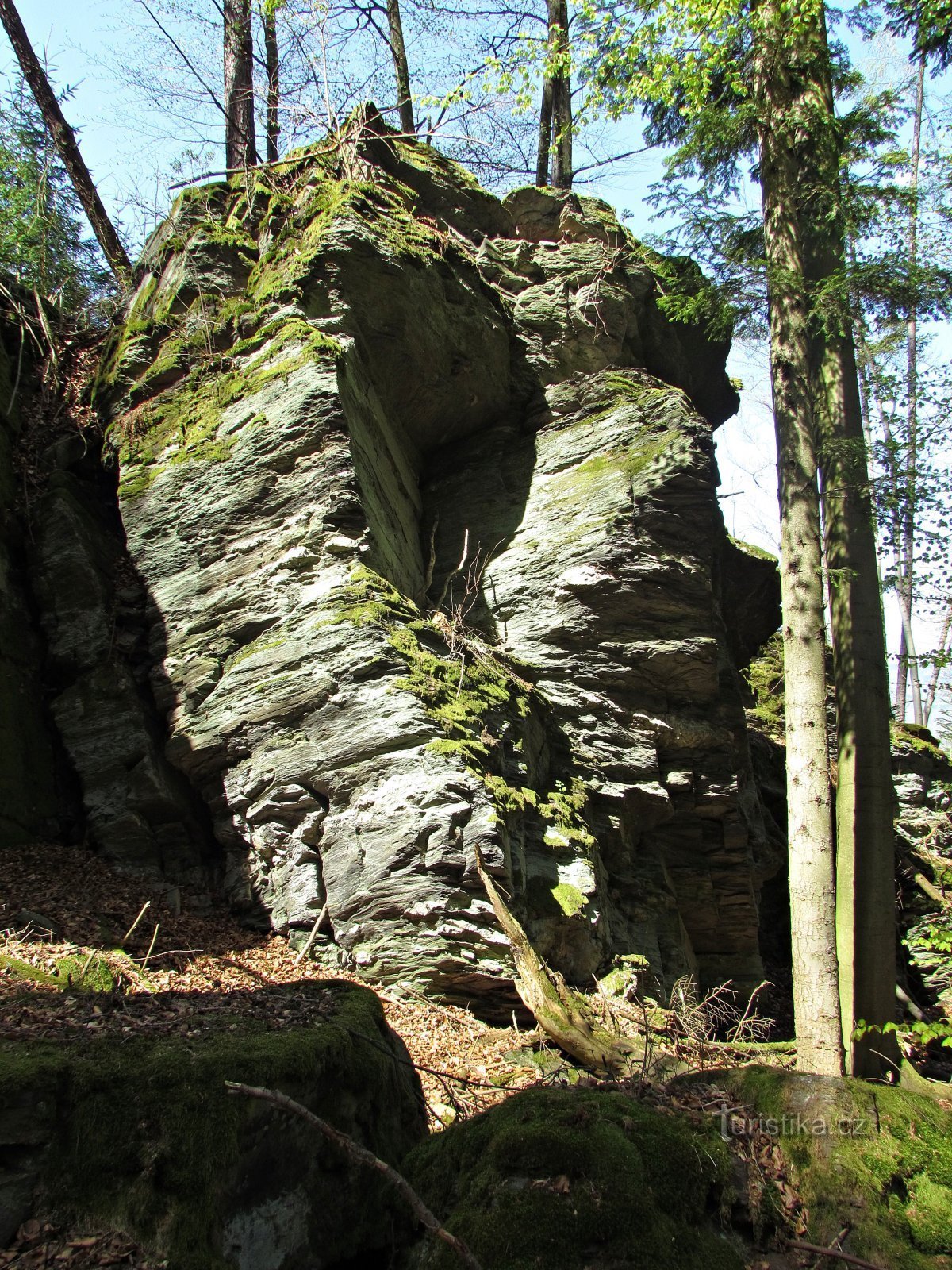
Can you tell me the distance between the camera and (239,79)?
14.5 m

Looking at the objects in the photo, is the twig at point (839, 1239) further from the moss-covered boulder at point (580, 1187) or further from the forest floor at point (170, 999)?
the moss-covered boulder at point (580, 1187)

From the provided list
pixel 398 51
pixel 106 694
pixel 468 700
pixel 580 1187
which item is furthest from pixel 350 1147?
pixel 398 51

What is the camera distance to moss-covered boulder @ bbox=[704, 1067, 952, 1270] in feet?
9.25

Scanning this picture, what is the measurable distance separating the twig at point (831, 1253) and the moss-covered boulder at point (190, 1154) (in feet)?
4.81

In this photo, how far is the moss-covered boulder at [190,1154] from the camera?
106 inches

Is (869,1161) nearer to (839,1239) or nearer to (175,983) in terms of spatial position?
(839,1239)

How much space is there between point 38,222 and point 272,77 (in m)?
5.86

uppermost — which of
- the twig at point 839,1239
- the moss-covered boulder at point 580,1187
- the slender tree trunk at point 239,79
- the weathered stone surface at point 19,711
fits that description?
the slender tree trunk at point 239,79

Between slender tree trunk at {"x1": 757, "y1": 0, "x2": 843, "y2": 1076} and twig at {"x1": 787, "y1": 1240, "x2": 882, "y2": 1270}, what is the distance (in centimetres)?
434

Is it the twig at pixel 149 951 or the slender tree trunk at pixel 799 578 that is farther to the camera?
the slender tree trunk at pixel 799 578

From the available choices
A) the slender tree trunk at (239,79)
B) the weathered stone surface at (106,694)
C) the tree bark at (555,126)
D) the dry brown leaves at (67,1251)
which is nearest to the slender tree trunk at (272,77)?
the slender tree trunk at (239,79)

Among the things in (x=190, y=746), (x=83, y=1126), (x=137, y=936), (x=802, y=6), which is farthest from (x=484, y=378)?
(x=83, y=1126)

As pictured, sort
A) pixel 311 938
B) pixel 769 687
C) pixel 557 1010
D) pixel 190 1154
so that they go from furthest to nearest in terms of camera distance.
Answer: pixel 769 687 < pixel 311 938 < pixel 557 1010 < pixel 190 1154

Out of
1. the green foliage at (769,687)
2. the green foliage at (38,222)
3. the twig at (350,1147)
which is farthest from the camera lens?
the green foliage at (769,687)
